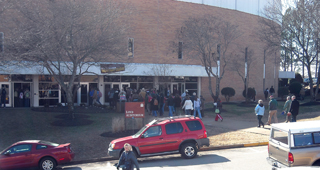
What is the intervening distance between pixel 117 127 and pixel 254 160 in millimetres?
7150

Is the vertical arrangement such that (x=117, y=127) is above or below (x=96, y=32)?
below

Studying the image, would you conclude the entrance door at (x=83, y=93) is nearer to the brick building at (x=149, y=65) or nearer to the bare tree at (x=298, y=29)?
the brick building at (x=149, y=65)

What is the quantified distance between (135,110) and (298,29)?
645 inches

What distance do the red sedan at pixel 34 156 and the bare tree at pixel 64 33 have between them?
5460 mm

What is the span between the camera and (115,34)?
16875 mm

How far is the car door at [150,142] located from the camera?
10.3m

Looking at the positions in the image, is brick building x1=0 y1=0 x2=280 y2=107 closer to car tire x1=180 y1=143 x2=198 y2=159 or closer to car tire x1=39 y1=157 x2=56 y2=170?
car tire x1=39 y1=157 x2=56 y2=170

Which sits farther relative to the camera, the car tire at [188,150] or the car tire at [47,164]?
the car tire at [188,150]

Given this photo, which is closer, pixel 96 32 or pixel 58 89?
pixel 96 32

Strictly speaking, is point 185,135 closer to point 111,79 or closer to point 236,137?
point 236,137

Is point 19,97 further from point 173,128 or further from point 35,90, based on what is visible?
point 173,128

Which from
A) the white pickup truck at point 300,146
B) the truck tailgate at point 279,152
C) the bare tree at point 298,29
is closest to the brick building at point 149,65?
the bare tree at point 298,29

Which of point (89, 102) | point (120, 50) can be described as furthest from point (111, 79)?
point (120, 50)

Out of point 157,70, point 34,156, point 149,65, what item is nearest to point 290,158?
point 34,156
